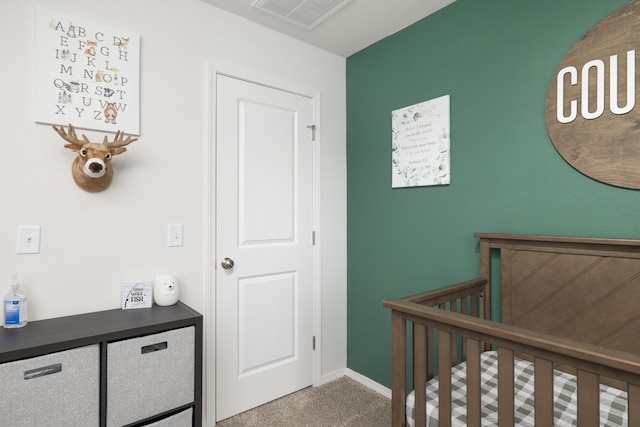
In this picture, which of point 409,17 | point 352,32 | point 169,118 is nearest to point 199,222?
point 169,118

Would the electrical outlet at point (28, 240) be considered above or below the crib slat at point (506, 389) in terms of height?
above

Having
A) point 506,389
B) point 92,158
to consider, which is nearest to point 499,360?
point 506,389

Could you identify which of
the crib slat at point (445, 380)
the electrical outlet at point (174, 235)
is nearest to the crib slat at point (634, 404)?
the crib slat at point (445, 380)

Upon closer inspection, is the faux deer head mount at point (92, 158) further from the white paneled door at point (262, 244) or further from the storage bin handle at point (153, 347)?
the storage bin handle at point (153, 347)

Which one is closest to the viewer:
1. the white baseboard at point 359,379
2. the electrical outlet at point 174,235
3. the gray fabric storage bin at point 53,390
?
the gray fabric storage bin at point 53,390

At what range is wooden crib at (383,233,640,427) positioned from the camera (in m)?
0.88

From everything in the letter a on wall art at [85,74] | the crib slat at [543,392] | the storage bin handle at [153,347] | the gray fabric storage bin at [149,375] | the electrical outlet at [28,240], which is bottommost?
the gray fabric storage bin at [149,375]

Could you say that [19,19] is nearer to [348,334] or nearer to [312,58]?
[312,58]

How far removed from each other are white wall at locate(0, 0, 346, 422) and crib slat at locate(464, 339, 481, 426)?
1.46m

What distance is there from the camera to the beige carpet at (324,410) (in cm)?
204

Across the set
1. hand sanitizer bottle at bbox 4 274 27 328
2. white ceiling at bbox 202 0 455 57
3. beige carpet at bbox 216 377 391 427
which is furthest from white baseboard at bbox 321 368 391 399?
white ceiling at bbox 202 0 455 57

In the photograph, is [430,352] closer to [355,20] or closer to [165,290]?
[165,290]

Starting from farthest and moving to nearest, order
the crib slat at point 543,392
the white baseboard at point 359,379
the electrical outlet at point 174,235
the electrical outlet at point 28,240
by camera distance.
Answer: the white baseboard at point 359,379 → the electrical outlet at point 174,235 → the electrical outlet at point 28,240 → the crib slat at point 543,392

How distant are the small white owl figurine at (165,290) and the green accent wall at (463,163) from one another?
1.33 m
